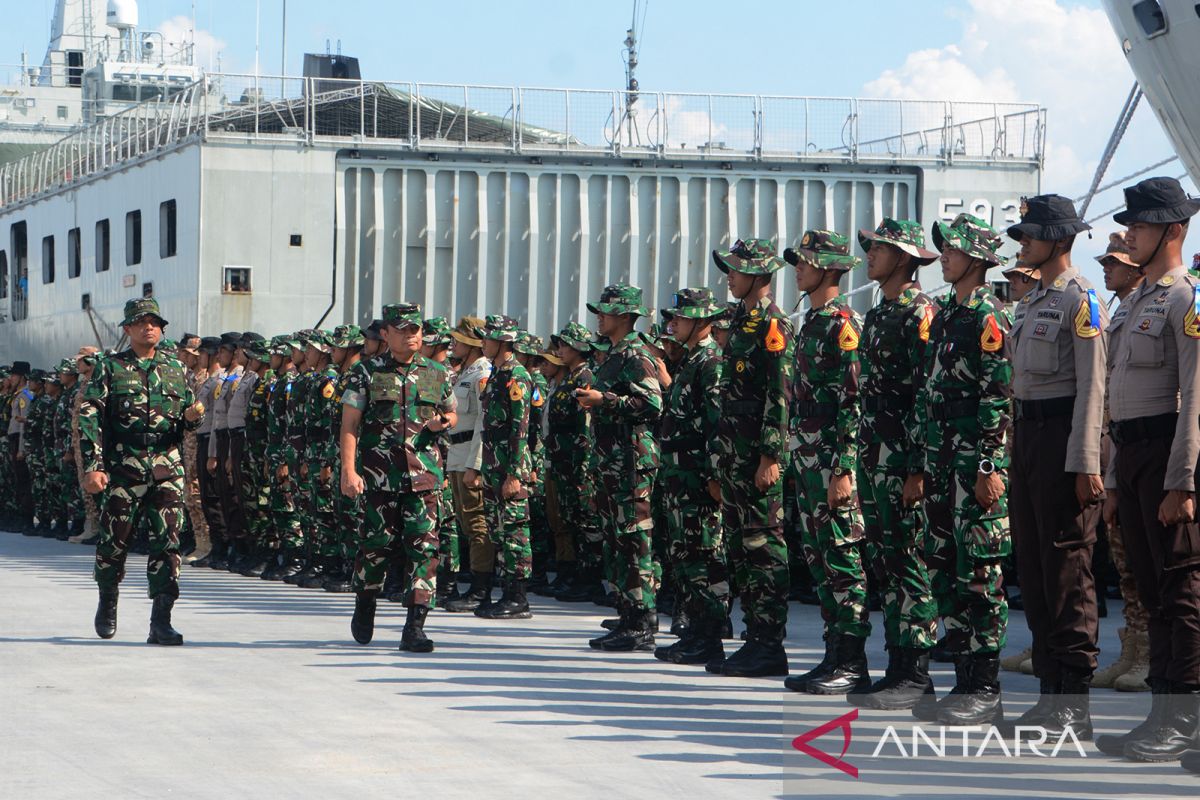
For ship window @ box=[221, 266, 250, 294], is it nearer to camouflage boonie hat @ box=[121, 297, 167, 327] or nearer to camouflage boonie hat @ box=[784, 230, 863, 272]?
camouflage boonie hat @ box=[121, 297, 167, 327]

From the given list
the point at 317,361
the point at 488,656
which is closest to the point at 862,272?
the point at 317,361

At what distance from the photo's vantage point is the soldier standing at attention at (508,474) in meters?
10.8

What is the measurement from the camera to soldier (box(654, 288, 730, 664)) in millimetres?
8656

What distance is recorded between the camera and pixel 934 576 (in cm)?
700

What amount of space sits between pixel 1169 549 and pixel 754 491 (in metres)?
2.55

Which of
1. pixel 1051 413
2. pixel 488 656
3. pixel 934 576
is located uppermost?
pixel 1051 413

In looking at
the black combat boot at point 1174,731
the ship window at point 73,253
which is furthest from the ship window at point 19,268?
the black combat boot at point 1174,731

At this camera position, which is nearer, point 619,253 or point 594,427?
point 594,427

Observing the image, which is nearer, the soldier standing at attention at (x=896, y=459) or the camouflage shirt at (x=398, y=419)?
the soldier standing at attention at (x=896, y=459)

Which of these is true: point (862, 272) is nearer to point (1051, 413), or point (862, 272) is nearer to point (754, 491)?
point (754, 491)

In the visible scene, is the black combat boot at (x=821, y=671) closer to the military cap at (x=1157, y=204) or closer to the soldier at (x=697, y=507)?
Result: the soldier at (x=697, y=507)

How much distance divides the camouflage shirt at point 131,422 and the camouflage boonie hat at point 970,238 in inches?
181

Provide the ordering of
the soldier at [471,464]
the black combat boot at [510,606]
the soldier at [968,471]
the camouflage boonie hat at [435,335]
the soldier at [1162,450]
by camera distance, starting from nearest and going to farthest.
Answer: the soldier at [1162,450]
the soldier at [968,471]
the camouflage boonie hat at [435,335]
the black combat boot at [510,606]
the soldier at [471,464]

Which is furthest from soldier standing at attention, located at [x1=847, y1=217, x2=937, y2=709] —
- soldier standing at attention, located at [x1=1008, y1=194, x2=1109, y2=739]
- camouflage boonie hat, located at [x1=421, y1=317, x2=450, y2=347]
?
camouflage boonie hat, located at [x1=421, y1=317, x2=450, y2=347]
